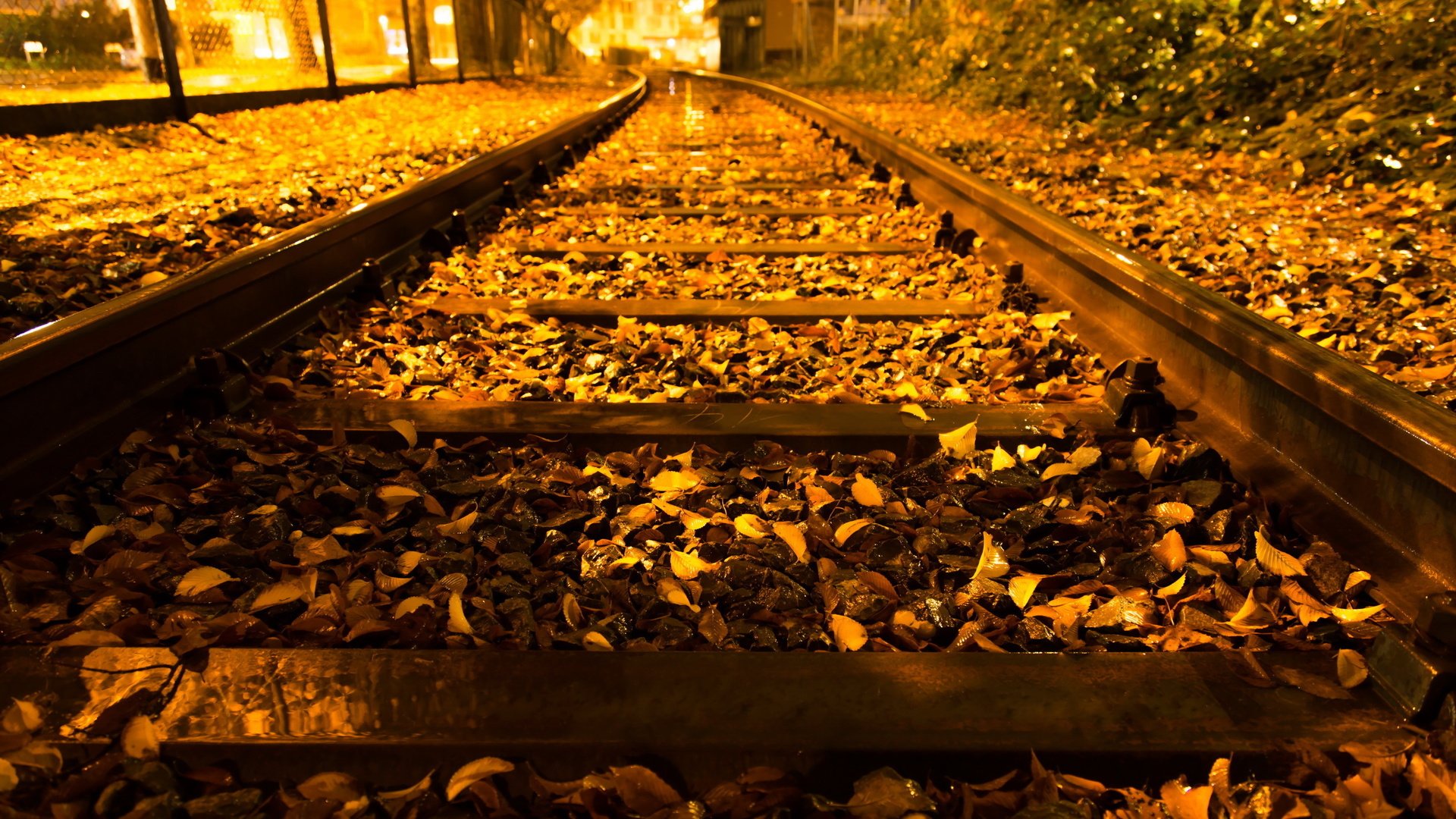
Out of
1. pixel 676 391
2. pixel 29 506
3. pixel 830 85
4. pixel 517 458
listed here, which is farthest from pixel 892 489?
pixel 830 85

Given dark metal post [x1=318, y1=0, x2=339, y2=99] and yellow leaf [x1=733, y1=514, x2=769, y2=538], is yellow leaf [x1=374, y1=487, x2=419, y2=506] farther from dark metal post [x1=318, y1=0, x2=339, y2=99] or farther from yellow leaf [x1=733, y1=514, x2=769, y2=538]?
dark metal post [x1=318, y1=0, x2=339, y2=99]

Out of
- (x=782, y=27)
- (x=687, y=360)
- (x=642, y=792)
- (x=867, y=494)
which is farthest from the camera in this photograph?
(x=782, y=27)

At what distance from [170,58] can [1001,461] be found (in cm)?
934

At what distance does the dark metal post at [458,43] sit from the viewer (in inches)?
757

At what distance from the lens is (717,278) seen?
151 inches

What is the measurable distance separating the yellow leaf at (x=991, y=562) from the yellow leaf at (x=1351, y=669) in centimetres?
56

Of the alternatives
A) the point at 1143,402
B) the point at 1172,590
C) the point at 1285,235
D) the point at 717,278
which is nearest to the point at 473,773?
the point at 1172,590

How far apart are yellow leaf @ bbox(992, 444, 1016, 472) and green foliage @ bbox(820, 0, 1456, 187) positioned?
14.8 feet

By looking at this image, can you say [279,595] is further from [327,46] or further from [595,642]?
[327,46]

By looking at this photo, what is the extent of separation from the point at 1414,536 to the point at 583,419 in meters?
1.82

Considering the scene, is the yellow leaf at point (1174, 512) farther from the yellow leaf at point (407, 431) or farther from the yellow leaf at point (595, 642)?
the yellow leaf at point (407, 431)

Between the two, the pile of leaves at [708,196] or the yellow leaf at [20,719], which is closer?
the yellow leaf at [20,719]

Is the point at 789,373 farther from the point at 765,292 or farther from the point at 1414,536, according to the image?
the point at 1414,536

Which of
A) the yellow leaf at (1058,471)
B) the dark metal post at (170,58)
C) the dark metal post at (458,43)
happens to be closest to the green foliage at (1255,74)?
the yellow leaf at (1058,471)
